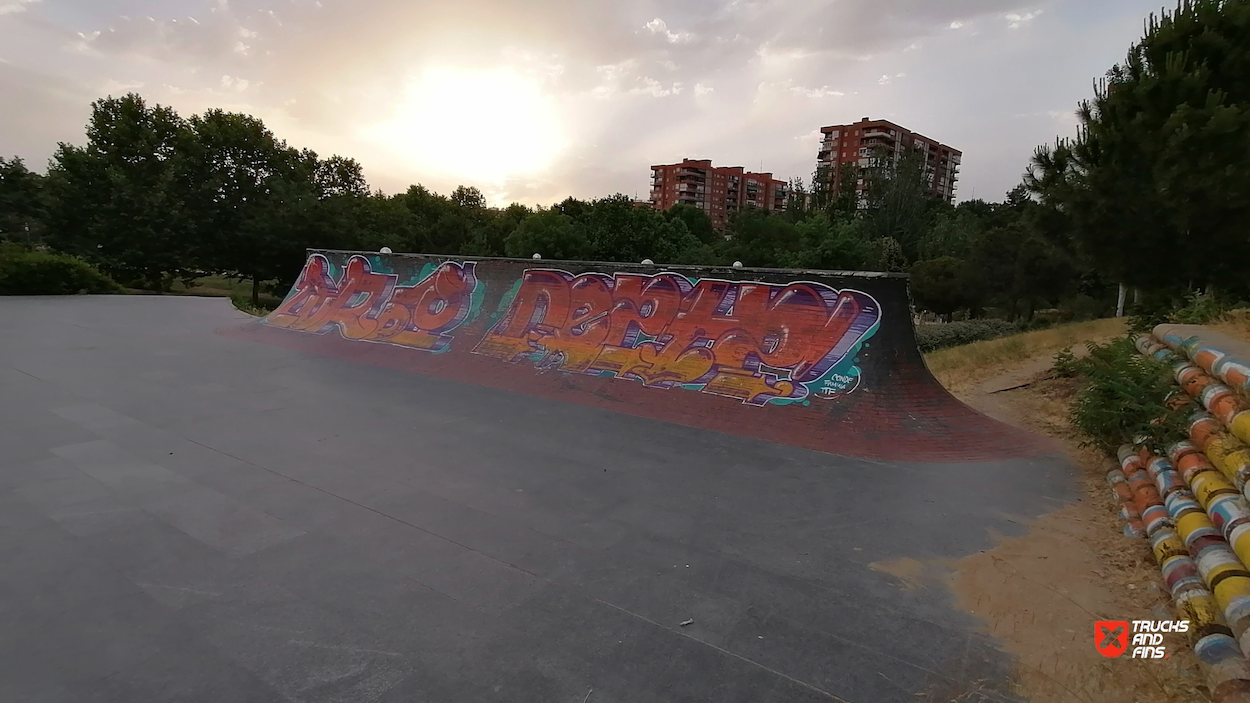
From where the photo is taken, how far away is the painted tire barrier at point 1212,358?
4242mm

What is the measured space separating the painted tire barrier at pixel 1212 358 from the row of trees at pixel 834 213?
5.82 metres

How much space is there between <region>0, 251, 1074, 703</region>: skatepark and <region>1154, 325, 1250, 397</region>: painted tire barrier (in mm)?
1649

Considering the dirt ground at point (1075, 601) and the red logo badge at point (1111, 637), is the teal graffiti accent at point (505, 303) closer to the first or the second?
the dirt ground at point (1075, 601)

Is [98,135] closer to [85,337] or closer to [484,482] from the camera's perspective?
[85,337]

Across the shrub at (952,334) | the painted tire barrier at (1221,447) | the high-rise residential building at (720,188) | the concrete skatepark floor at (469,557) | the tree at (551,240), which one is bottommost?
the concrete skatepark floor at (469,557)

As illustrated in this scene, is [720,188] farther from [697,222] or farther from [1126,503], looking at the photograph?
[1126,503]

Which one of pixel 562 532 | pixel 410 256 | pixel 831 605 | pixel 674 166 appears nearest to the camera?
pixel 831 605

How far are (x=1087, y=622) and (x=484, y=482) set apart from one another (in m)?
4.63

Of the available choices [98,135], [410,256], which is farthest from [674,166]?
[410,256]

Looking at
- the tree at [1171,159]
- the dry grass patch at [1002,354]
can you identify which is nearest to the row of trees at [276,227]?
the dry grass patch at [1002,354]

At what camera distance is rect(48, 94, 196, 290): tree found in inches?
1135

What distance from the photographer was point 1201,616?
333cm

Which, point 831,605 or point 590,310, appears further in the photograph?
point 590,310

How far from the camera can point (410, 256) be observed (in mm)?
14430
